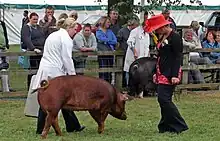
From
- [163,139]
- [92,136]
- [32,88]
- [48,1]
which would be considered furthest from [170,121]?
[48,1]

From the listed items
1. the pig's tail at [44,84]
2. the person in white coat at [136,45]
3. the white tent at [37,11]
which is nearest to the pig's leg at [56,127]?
the pig's tail at [44,84]

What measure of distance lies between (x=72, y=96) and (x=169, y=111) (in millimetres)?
1540

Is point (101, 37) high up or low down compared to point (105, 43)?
up

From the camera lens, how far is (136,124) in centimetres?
1146

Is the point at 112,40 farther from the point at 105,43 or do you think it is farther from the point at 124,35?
the point at 124,35

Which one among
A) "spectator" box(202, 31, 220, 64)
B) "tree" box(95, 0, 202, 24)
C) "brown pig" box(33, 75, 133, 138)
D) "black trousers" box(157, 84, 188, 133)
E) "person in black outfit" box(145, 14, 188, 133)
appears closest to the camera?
"brown pig" box(33, 75, 133, 138)

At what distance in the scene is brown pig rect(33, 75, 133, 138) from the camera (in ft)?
31.4

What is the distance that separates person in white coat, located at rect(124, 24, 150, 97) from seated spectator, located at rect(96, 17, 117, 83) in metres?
0.51

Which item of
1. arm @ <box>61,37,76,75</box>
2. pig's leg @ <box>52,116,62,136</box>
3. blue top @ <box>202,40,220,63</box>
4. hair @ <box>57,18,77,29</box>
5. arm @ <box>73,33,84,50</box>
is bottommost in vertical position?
pig's leg @ <box>52,116,62,136</box>

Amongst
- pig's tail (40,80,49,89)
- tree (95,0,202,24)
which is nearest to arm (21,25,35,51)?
tree (95,0,202,24)

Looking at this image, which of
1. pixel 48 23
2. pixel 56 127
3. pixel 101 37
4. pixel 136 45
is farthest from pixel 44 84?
pixel 48 23

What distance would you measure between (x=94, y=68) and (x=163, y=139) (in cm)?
561

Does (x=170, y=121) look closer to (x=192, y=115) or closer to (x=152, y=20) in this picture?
(x=152, y=20)

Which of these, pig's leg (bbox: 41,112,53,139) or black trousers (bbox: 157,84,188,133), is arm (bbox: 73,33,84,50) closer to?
black trousers (bbox: 157,84,188,133)
